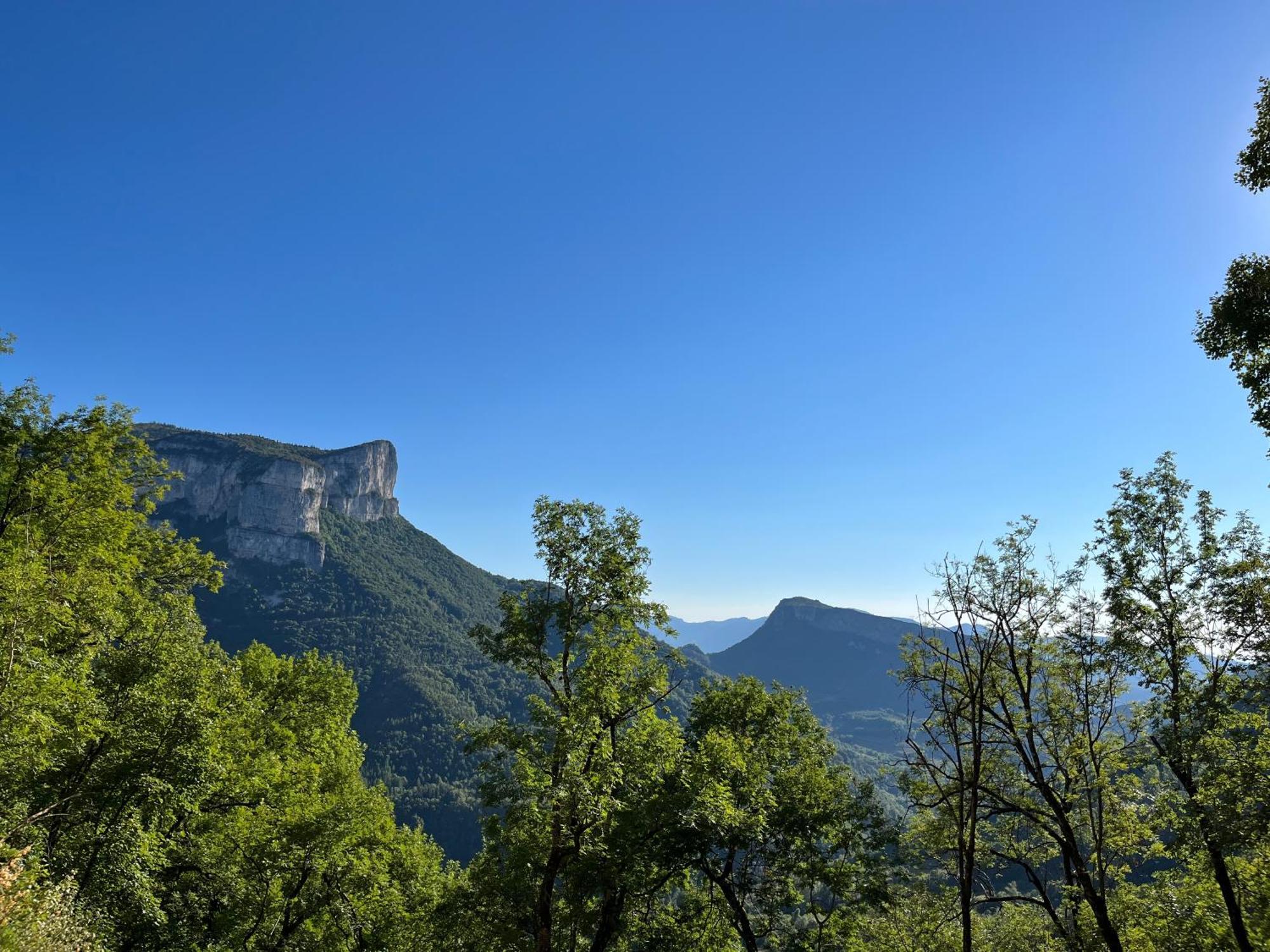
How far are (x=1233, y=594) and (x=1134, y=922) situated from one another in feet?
26.3

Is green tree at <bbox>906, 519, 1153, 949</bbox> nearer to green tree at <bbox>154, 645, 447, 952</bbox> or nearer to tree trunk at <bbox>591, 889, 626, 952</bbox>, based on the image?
tree trunk at <bbox>591, 889, 626, 952</bbox>

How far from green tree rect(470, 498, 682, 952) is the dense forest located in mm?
72

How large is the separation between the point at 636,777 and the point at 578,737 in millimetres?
1850

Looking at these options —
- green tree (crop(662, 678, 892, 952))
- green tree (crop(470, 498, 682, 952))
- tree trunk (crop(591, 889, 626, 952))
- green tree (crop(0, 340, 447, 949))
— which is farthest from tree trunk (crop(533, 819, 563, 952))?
green tree (crop(0, 340, 447, 949))

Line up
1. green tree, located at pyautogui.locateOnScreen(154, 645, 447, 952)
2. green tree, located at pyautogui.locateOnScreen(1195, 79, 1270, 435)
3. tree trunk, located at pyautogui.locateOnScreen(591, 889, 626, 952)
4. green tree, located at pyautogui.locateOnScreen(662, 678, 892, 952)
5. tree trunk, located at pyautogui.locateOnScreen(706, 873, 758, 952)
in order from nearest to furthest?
1. green tree, located at pyautogui.locateOnScreen(1195, 79, 1270, 435)
2. tree trunk, located at pyautogui.locateOnScreen(591, 889, 626, 952)
3. green tree, located at pyautogui.locateOnScreen(662, 678, 892, 952)
4. tree trunk, located at pyautogui.locateOnScreen(706, 873, 758, 952)
5. green tree, located at pyautogui.locateOnScreen(154, 645, 447, 952)

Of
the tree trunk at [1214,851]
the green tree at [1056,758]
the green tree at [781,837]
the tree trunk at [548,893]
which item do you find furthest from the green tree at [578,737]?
the tree trunk at [1214,851]

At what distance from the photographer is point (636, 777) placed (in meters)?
12.3

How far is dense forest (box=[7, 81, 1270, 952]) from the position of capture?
35.2ft

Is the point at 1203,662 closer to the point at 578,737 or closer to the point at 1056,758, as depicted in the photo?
the point at 1056,758

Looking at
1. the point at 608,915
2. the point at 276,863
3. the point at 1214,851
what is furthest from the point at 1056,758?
the point at 276,863

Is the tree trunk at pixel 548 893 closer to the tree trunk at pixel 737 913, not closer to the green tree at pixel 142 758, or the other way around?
the tree trunk at pixel 737 913

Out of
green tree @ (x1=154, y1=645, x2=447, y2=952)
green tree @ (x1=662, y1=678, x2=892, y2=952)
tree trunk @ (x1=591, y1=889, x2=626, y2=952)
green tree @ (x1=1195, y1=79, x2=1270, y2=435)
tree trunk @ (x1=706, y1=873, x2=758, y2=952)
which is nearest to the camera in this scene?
green tree @ (x1=1195, y1=79, x2=1270, y2=435)

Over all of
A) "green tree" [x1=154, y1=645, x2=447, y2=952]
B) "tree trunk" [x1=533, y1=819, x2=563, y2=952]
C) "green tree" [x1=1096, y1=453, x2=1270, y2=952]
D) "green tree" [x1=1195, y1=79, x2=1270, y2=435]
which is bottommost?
"green tree" [x1=154, y1=645, x2=447, y2=952]

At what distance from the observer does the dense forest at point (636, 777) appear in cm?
1073
